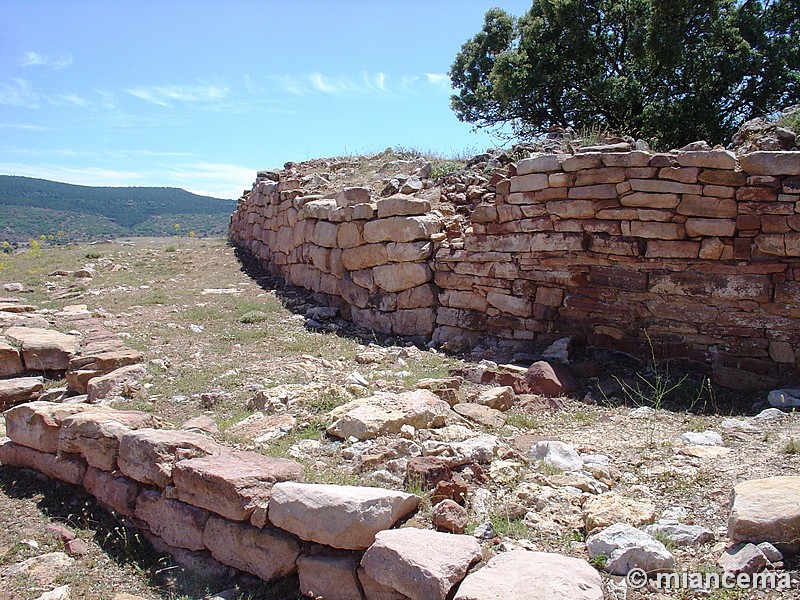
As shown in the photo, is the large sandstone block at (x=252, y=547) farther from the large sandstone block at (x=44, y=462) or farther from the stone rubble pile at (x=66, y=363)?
the stone rubble pile at (x=66, y=363)

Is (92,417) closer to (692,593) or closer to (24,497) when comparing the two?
Result: (24,497)

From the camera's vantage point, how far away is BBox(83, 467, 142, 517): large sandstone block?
384 cm

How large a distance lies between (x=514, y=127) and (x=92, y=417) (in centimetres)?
1367

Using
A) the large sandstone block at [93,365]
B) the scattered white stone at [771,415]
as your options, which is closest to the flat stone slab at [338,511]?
the scattered white stone at [771,415]

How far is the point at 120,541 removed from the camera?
3.66 m

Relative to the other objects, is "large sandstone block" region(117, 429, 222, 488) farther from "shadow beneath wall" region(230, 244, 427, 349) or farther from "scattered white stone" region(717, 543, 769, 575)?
"shadow beneath wall" region(230, 244, 427, 349)

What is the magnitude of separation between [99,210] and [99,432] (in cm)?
5395

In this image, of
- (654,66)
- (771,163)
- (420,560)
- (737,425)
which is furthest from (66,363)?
(654,66)

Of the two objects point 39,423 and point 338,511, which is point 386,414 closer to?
point 338,511

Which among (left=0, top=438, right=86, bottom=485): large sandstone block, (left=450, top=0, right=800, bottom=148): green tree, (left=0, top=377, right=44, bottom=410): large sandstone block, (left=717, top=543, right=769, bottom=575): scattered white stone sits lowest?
(left=0, top=438, right=86, bottom=485): large sandstone block

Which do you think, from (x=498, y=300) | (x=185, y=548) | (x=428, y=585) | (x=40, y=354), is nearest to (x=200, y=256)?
(x=40, y=354)

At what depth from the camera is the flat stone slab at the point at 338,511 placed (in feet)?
9.66

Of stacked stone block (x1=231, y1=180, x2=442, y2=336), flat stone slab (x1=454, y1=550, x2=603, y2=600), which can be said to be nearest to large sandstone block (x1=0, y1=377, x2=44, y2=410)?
stacked stone block (x1=231, y1=180, x2=442, y2=336)

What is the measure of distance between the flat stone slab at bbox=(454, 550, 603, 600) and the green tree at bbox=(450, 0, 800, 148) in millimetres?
9649
